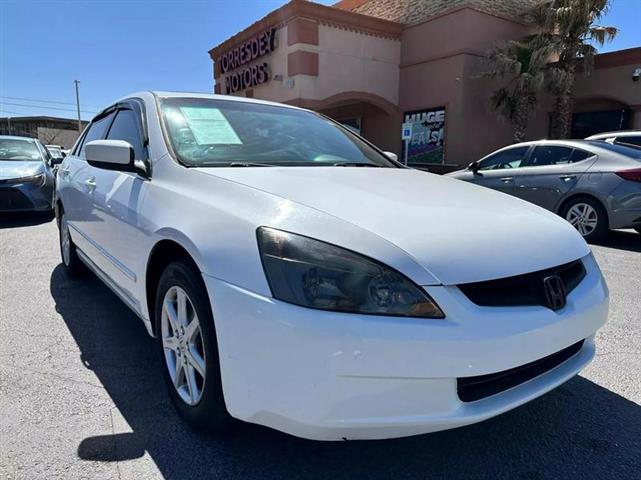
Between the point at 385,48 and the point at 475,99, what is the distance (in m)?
3.92

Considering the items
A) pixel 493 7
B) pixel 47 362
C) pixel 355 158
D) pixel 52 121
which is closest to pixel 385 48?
pixel 493 7

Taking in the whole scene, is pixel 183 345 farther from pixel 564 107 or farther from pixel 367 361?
pixel 564 107

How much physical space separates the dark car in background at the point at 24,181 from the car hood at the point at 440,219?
6.81 meters

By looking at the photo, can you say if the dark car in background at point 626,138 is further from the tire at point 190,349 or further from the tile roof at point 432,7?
the tile roof at point 432,7

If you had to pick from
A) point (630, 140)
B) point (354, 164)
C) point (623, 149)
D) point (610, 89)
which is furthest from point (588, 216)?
point (610, 89)

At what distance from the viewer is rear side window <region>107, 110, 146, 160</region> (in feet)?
9.67

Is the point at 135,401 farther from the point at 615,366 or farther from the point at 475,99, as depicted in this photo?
the point at 475,99

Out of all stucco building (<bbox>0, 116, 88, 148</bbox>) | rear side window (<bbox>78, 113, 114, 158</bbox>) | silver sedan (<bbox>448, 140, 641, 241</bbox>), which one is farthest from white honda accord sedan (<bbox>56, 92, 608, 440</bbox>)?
stucco building (<bbox>0, 116, 88, 148</bbox>)

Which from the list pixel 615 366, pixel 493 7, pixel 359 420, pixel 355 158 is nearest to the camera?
pixel 359 420

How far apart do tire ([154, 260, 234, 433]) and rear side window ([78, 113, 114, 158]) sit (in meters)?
2.12

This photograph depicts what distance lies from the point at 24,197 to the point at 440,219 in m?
7.85

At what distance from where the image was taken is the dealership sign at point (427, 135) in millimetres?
17078

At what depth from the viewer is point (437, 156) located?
17359mm

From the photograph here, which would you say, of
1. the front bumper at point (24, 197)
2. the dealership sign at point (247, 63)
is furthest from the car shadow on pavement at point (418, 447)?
the dealership sign at point (247, 63)
